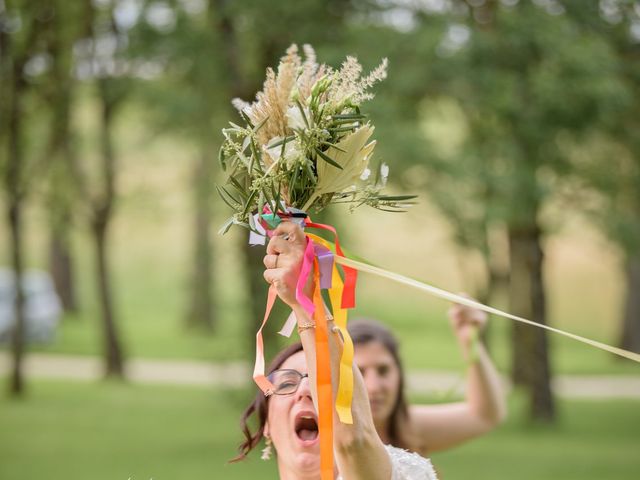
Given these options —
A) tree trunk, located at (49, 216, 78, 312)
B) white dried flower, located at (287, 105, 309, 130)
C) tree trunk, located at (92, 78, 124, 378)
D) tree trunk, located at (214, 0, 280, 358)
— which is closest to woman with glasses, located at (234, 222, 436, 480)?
white dried flower, located at (287, 105, 309, 130)

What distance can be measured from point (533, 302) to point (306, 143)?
463 inches

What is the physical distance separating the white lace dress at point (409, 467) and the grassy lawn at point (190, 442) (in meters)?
8.32

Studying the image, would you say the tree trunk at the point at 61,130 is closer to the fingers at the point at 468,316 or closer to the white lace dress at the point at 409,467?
the fingers at the point at 468,316

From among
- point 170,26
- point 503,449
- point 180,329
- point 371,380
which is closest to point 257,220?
point 371,380

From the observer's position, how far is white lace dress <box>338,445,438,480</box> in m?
2.73

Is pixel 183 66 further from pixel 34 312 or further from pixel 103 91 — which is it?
pixel 34 312

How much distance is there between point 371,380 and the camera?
13.9 feet

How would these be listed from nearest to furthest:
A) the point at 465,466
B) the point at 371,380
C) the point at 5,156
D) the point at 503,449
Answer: the point at 371,380
the point at 465,466
the point at 503,449
the point at 5,156

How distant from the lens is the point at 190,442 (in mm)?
13930

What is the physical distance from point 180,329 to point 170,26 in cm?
1740

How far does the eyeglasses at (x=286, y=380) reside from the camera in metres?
3.36

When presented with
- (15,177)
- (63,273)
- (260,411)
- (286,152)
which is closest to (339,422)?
(286,152)

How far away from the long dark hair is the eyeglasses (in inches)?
36.1

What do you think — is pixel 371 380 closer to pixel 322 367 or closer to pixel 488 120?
pixel 322 367
